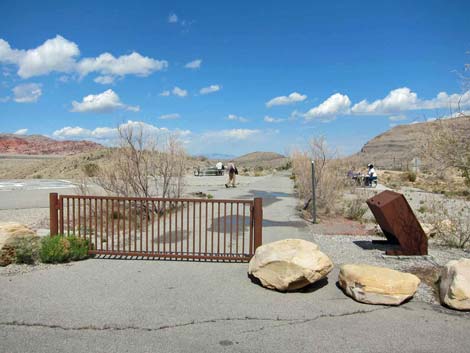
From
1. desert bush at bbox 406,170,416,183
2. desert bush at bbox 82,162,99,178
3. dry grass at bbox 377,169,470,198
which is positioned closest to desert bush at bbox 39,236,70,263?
desert bush at bbox 82,162,99,178

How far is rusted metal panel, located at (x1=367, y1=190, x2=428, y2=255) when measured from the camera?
811 centimetres

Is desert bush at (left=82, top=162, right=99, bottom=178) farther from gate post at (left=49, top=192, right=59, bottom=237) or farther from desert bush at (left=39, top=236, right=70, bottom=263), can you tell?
desert bush at (left=39, top=236, right=70, bottom=263)

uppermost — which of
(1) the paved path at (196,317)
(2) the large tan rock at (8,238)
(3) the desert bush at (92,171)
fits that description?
(3) the desert bush at (92,171)

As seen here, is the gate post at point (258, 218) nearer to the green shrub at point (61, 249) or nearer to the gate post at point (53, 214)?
the green shrub at point (61, 249)

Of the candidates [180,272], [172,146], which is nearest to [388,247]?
[180,272]

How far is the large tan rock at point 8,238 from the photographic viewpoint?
7285mm

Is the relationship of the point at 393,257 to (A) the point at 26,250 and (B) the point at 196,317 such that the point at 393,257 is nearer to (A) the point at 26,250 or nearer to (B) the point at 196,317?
(B) the point at 196,317

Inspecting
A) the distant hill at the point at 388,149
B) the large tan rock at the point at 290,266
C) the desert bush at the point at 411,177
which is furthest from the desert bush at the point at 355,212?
the distant hill at the point at 388,149

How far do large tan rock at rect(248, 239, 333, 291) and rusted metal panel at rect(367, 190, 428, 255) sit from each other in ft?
8.00

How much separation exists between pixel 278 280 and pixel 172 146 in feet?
32.3

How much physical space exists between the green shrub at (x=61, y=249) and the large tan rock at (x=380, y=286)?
189 inches

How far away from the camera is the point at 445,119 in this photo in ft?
26.5

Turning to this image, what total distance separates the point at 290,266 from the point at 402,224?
10.9 ft

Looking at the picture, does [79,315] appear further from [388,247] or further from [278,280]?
[388,247]
